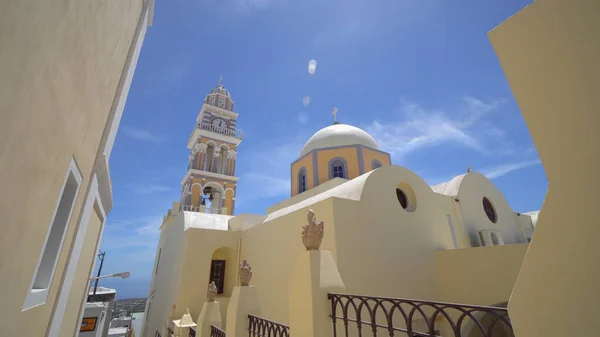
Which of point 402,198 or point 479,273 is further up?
point 402,198

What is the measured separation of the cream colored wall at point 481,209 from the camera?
952 cm

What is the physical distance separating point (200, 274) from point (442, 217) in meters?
8.19

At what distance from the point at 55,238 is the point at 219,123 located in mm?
16696

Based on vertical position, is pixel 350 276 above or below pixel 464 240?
below

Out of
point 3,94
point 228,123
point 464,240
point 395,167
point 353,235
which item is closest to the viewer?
point 3,94

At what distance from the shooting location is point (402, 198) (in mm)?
7516

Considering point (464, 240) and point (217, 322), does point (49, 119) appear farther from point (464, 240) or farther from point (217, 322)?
point (464, 240)

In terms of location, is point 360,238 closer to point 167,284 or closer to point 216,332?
point 216,332

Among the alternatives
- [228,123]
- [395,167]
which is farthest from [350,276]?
[228,123]

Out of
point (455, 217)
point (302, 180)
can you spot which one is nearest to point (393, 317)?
point (455, 217)

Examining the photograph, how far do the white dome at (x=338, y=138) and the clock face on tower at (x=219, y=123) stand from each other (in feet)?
23.9

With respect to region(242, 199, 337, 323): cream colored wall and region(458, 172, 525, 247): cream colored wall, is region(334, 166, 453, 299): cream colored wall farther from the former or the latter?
region(458, 172, 525, 247): cream colored wall

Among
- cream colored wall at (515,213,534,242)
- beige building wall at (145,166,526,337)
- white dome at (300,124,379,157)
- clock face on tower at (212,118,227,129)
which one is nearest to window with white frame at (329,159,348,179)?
white dome at (300,124,379,157)

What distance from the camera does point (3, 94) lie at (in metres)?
1.27
